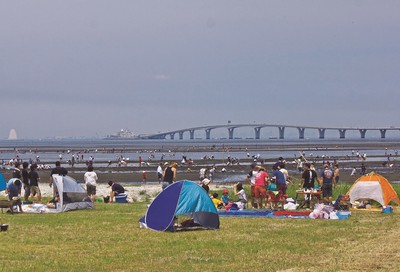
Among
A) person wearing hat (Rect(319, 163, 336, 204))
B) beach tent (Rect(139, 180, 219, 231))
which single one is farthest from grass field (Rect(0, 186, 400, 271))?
person wearing hat (Rect(319, 163, 336, 204))

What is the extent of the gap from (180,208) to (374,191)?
9043 mm

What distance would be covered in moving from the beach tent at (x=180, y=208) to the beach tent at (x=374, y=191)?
7972 millimetres

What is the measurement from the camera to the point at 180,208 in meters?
Answer: 18.1

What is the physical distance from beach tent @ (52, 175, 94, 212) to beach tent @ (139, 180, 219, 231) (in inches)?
200

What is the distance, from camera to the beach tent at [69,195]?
75.3ft

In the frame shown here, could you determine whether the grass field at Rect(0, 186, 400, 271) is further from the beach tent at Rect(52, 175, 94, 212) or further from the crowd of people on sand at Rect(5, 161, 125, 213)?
the crowd of people on sand at Rect(5, 161, 125, 213)

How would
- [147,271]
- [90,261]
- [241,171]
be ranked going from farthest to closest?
[241,171] < [90,261] < [147,271]

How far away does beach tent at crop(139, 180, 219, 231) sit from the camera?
59.3 ft

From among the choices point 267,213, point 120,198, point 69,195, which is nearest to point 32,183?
point 69,195

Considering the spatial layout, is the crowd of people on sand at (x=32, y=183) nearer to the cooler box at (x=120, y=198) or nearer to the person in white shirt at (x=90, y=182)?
the person in white shirt at (x=90, y=182)

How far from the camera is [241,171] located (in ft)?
202

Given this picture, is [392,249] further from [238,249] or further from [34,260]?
[34,260]

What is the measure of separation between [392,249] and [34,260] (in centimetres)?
719

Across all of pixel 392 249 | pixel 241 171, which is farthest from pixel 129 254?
pixel 241 171
